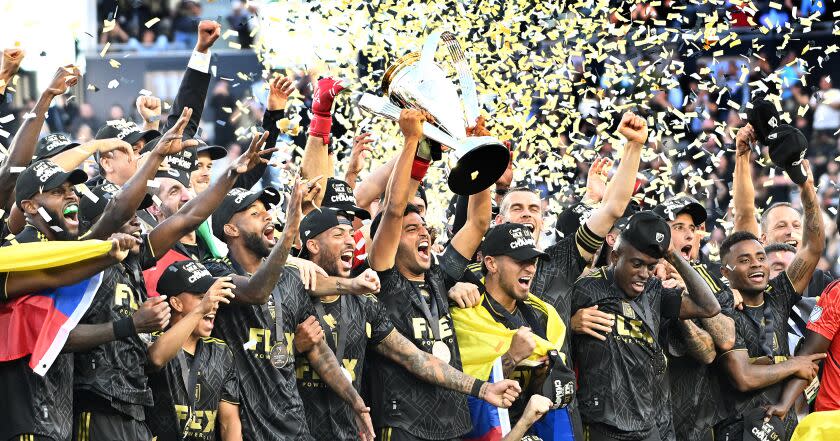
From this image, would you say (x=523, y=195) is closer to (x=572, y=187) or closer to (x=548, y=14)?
(x=548, y=14)

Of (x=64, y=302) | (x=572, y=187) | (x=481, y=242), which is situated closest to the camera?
(x=64, y=302)

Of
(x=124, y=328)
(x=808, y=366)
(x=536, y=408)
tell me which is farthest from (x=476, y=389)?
(x=808, y=366)

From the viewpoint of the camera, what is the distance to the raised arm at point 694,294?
8.19 meters

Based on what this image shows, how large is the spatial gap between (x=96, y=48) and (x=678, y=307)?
8962 mm

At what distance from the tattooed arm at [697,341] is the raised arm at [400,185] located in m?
2.21

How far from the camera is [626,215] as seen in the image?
29.6 ft

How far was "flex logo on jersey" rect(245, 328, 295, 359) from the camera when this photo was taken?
22.4ft

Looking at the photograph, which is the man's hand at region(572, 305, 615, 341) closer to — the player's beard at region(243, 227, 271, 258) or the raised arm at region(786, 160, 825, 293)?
the raised arm at region(786, 160, 825, 293)

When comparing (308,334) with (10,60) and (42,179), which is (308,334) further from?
(10,60)

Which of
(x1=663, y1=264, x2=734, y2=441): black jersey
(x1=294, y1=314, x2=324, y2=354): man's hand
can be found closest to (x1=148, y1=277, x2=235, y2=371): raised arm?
(x1=294, y1=314, x2=324, y2=354): man's hand

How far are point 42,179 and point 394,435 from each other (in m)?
2.31

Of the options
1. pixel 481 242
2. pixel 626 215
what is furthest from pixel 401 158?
pixel 626 215

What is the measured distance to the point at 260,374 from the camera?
22.3 ft

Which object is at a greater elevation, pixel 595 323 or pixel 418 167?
pixel 418 167
